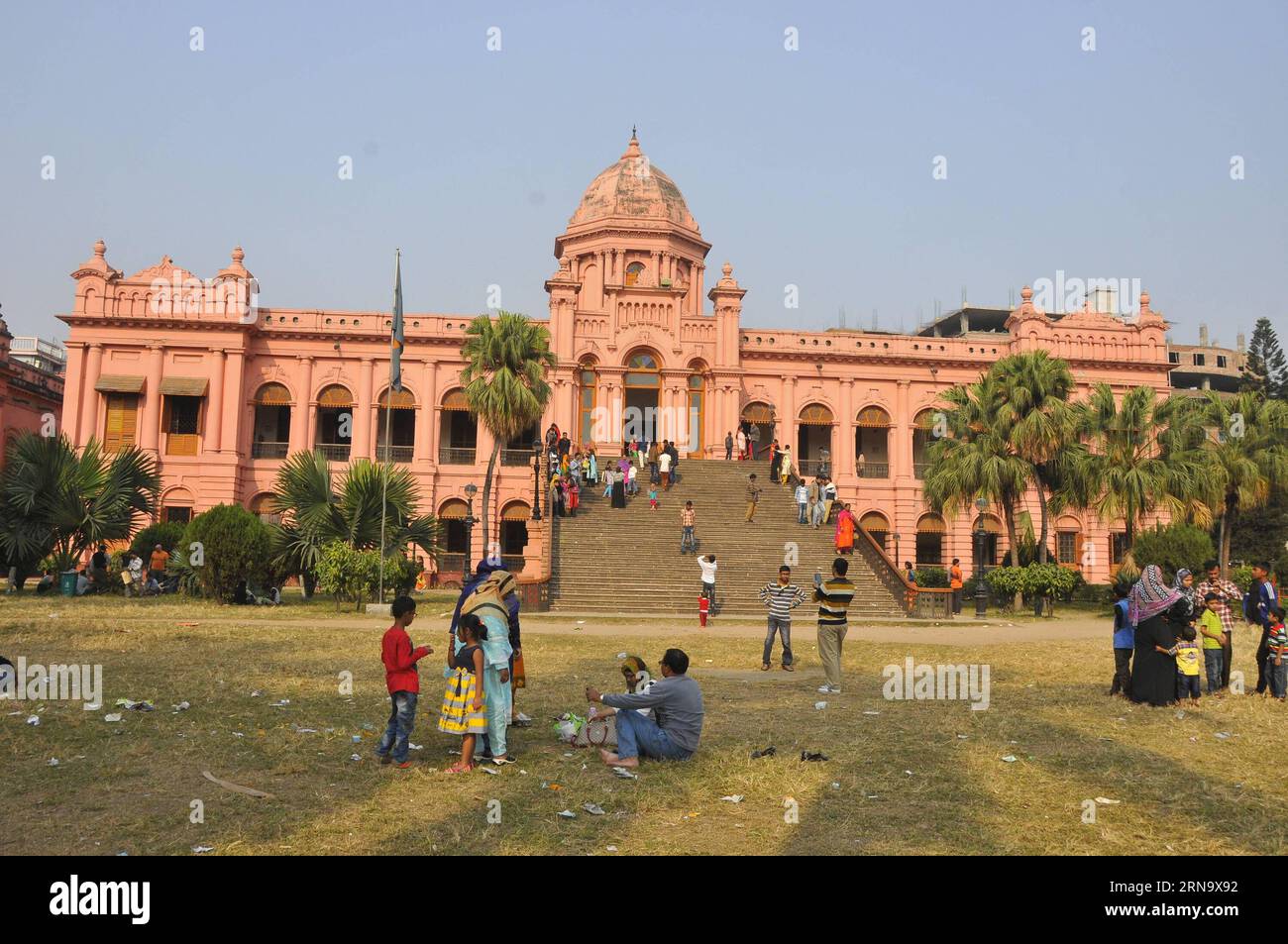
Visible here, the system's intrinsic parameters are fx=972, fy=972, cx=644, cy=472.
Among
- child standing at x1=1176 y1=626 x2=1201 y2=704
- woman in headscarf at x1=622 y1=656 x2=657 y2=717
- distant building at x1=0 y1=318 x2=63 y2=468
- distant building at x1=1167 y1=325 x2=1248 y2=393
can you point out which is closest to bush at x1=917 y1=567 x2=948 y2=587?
child standing at x1=1176 y1=626 x2=1201 y2=704

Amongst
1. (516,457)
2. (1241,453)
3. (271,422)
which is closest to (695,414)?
(516,457)

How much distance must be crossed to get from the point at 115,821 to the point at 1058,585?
2389cm

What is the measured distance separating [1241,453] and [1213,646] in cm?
→ 1993

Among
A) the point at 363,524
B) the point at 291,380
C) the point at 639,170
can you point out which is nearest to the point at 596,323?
the point at 639,170

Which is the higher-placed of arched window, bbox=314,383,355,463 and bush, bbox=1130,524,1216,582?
arched window, bbox=314,383,355,463

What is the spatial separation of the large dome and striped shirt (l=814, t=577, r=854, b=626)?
104 feet

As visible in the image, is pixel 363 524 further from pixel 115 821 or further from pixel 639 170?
pixel 639 170

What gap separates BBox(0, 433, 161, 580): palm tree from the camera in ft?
69.9

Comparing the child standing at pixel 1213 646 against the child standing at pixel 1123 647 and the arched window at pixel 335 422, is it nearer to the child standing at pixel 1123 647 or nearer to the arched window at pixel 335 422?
the child standing at pixel 1123 647

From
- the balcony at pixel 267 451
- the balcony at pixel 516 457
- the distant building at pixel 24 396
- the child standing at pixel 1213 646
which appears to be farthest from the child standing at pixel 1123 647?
the distant building at pixel 24 396

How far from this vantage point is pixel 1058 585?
2519 cm

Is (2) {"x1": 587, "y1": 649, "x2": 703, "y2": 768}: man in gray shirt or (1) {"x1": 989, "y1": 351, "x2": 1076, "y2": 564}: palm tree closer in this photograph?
(2) {"x1": 587, "y1": 649, "x2": 703, "y2": 768}: man in gray shirt

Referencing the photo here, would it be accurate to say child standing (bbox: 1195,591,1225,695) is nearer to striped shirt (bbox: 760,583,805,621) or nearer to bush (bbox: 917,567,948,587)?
striped shirt (bbox: 760,583,805,621)
